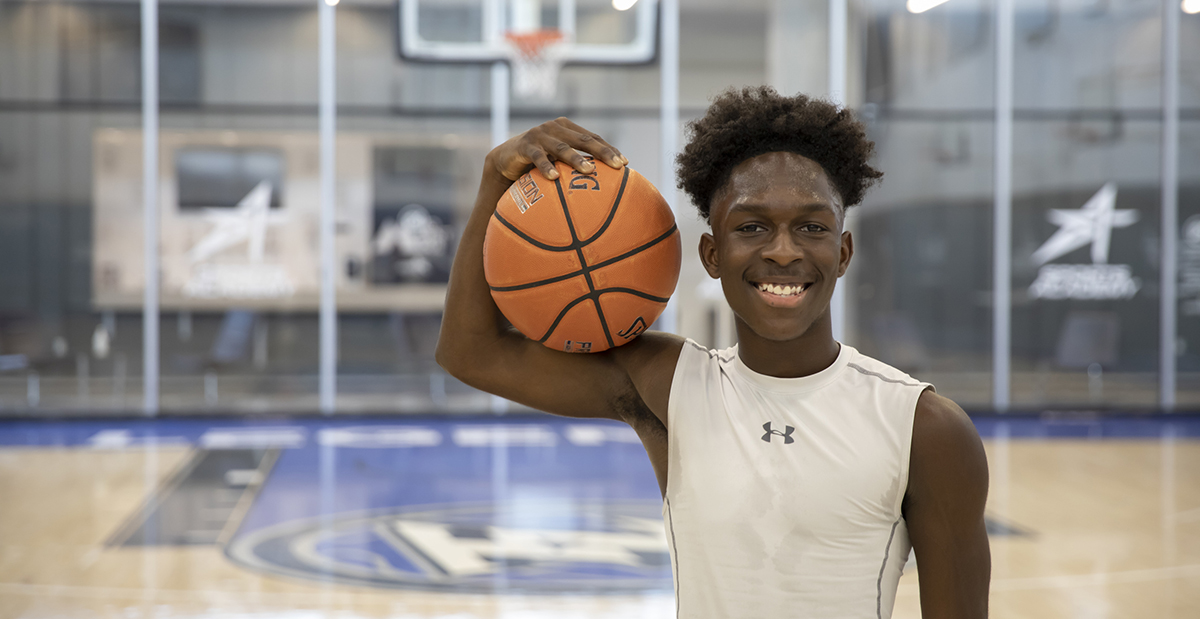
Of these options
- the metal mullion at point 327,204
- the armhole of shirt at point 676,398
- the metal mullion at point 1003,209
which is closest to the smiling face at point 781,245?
the armhole of shirt at point 676,398

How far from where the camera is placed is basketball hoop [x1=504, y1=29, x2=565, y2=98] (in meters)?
6.71

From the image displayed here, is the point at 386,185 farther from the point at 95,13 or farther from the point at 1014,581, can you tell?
the point at 1014,581

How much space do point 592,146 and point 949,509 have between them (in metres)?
0.57

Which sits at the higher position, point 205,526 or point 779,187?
point 779,187

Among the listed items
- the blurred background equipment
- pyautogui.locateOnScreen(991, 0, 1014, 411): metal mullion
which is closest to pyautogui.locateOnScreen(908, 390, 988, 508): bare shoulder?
the blurred background equipment

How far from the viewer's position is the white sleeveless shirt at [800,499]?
106cm

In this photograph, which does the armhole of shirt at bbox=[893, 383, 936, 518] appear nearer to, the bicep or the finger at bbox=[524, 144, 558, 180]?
the bicep

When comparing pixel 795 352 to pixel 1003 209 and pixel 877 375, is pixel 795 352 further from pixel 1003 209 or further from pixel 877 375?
pixel 1003 209

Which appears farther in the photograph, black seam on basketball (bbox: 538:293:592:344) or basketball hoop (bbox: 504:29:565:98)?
basketball hoop (bbox: 504:29:565:98)

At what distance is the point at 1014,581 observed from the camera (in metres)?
3.41

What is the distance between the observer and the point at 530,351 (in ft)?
4.17

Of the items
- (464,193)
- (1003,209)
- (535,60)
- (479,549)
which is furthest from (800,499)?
(1003,209)

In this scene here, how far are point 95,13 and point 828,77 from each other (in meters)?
5.38

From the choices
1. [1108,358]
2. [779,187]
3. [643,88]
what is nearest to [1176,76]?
[1108,358]
